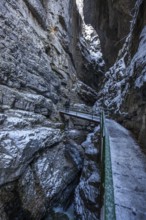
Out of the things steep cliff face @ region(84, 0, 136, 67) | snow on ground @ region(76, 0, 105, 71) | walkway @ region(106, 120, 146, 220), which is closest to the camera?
walkway @ region(106, 120, 146, 220)

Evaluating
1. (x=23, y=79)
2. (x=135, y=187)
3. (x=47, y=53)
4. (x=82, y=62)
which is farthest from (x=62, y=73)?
(x=135, y=187)

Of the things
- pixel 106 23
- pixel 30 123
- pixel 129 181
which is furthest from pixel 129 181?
pixel 106 23

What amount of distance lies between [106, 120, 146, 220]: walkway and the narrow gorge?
0.79m

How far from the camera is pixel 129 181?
2727 millimetres

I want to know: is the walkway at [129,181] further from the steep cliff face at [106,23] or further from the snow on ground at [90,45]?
the snow on ground at [90,45]

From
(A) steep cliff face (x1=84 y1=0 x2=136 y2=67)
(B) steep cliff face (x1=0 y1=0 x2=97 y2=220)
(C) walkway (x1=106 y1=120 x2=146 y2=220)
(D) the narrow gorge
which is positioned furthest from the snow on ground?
(C) walkway (x1=106 y1=120 x2=146 y2=220)

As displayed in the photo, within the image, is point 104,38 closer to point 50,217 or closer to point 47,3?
point 47,3

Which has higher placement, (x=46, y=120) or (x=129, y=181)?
(x=46, y=120)

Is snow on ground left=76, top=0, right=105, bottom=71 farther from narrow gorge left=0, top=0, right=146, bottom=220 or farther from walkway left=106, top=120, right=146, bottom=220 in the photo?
walkway left=106, top=120, right=146, bottom=220

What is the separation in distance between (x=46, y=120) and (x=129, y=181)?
679 cm

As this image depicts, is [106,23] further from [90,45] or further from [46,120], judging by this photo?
[46,120]

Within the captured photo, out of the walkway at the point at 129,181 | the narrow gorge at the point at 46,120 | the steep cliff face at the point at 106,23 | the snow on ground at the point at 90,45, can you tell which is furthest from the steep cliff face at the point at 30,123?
the steep cliff face at the point at 106,23

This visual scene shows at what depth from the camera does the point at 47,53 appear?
520 inches

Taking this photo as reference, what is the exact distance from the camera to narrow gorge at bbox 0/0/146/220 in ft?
16.8
